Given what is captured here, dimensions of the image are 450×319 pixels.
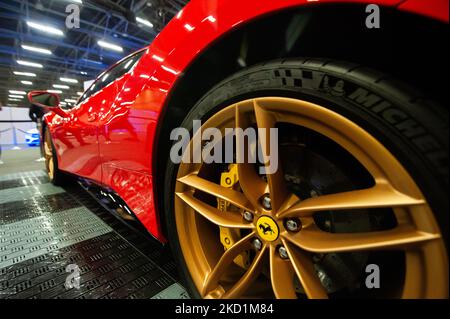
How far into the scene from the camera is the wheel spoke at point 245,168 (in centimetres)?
78

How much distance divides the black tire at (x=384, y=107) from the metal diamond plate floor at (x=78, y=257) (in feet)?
3.44

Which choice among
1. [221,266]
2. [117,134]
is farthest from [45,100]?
[221,266]

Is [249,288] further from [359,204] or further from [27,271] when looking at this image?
[27,271]

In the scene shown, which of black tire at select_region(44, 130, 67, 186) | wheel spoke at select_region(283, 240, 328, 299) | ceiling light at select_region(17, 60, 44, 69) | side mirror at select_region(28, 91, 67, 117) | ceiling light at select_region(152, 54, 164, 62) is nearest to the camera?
wheel spoke at select_region(283, 240, 328, 299)

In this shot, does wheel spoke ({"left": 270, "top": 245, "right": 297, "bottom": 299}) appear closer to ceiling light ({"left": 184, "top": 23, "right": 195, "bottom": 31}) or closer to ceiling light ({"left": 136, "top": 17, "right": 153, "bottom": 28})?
ceiling light ({"left": 184, "top": 23, "right": 195, "bottom": 31})

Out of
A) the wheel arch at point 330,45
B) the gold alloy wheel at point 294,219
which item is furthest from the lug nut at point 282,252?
the wheel arch at point 330,45

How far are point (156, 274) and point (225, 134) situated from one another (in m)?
0.91

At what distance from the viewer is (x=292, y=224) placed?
720mm

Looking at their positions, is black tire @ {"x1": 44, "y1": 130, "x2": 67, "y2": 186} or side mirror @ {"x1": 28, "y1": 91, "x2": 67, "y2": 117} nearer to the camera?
side mirror @ {"x1": 28, "y1": 91, "x2": 67, "y2": 117}

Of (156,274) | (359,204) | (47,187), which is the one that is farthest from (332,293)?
(47,187)

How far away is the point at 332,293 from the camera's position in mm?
782

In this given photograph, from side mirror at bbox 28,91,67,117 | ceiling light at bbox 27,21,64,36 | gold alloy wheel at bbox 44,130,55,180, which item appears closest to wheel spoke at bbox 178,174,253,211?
side mirror at bbox 28,91,67,117

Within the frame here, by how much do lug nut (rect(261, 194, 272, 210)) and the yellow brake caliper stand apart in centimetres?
15

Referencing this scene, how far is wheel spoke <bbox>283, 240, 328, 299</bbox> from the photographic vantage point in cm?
65
